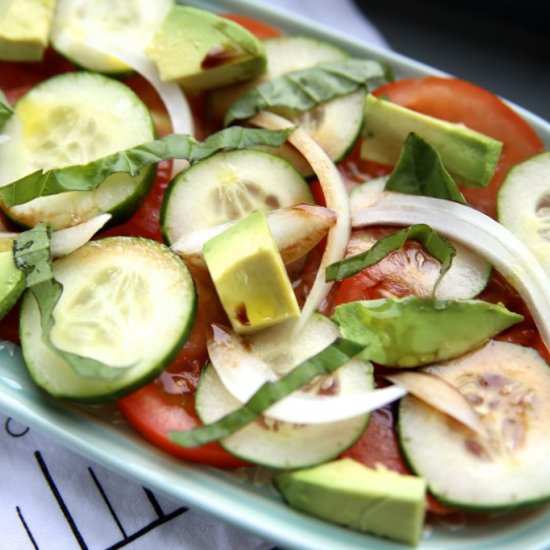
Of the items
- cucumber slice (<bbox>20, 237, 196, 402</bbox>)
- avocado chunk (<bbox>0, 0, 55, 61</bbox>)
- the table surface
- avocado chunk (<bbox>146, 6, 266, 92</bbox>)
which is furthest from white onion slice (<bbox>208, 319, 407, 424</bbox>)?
the table surface

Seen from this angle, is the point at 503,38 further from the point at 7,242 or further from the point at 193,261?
the point at 7,242

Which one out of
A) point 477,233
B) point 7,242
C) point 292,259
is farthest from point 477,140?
point 7,242

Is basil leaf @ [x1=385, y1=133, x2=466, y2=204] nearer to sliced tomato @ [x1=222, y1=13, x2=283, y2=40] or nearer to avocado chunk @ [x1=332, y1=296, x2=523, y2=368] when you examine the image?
avocado chunk @ [x1=332, y1=296, x2=523, y2=368]

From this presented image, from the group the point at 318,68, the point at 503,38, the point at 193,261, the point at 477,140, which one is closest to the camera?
the point at 193,261

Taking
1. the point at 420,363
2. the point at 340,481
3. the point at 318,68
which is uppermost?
the point at 318,68

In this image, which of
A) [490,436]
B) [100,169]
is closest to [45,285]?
[100,169]

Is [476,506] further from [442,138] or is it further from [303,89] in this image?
[303,89]

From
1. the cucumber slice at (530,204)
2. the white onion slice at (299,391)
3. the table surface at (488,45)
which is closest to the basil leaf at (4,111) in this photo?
the white onion slice at (299,391)
